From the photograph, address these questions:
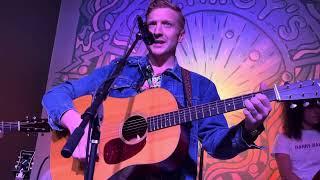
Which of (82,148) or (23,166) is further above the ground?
(82,148)

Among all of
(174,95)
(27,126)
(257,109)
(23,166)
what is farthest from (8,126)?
(257,109)

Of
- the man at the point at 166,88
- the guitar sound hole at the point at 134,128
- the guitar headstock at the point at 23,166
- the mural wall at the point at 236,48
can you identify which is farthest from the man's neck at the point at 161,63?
the guitar headstock at the point at 23,166

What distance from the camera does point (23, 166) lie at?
4.03 meters

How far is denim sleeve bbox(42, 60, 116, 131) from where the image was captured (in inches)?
101

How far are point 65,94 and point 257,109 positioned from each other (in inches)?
49.4

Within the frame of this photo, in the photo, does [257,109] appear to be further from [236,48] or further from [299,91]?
[236,48]

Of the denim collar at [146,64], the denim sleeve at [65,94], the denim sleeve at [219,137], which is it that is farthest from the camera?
the denim collar at [146,64]

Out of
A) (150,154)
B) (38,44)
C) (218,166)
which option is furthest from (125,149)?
(38,44)

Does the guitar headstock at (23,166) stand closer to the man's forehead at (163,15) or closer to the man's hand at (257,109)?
the man's forehead at (163,15)

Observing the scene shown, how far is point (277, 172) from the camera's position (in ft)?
11.8

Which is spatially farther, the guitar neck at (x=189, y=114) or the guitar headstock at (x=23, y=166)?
the guitar headstock at (x=23, y=166)

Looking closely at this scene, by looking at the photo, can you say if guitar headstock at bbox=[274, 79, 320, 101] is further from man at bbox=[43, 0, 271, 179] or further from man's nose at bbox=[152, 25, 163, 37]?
man's nose at bbox=[152, 25, 163, 37]

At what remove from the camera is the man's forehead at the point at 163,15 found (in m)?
2.71

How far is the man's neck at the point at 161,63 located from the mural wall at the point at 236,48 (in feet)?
3.85
